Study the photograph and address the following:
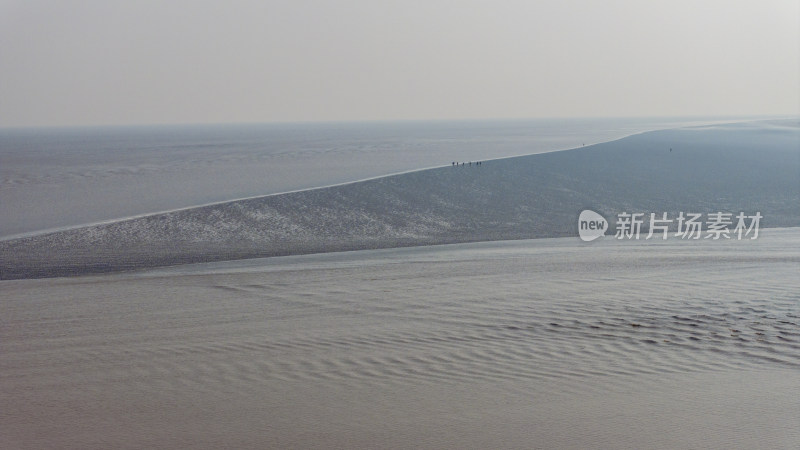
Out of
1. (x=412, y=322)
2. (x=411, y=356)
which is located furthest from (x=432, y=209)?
(x=411, y=356)

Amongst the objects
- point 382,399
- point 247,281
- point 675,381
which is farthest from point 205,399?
point 247,281

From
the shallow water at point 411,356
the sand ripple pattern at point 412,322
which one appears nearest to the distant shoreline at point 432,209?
the sand ripple pattern at point 412,322

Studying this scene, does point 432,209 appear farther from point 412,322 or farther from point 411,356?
point 411,356

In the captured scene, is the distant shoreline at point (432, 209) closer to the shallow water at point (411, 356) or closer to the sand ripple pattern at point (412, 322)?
the sand ripple pattern at point (412, 322)

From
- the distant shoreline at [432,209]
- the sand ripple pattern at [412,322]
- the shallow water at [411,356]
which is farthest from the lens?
the distant shoreline at [432,209]

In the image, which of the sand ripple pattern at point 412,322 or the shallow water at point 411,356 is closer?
the shallow water at point 411,356

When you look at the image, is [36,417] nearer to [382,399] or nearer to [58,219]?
[382,399]

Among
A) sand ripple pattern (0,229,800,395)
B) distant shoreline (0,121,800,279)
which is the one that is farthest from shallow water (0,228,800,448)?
distant shoreline (0,121,800,279)

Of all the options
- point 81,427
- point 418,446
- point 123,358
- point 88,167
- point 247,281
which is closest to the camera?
point 418,446
